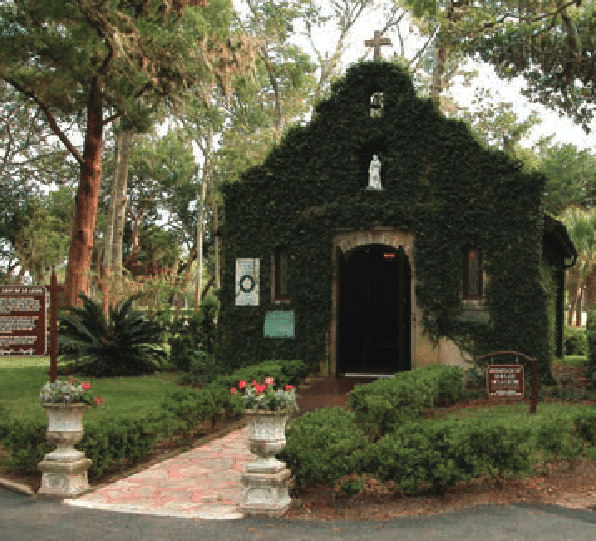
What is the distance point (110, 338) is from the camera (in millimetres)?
17406

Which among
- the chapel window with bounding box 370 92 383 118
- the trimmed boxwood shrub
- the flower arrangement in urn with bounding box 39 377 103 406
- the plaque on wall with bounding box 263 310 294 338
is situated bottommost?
the trimmed boxwood shrub

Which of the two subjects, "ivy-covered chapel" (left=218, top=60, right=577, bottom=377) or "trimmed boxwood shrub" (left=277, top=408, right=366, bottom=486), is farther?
"ivy-covered chapel" (left=218, top=60, right=577, bottom=377)

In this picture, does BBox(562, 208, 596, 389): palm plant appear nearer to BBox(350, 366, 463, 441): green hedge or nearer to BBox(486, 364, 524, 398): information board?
BBox(486, 364, 524, 398): information board

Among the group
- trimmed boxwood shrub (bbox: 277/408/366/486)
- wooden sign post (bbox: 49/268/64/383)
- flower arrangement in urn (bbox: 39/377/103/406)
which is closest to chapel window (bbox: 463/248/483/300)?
trimmed boxwood shrub (bbox: 277/408/366/486)

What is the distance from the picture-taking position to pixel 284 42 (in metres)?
34.5

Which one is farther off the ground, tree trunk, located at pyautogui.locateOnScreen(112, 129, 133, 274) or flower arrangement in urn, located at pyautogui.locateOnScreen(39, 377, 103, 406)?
tree trunk, located at pyautogui.locateOnScreen(112, 129, 133, 274)

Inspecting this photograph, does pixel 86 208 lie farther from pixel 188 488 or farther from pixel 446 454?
pixel 446 454

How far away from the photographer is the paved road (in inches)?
235

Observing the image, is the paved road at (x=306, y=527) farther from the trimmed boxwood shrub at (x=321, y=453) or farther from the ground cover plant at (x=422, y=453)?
the trimmed boxwood shrub at (x=321, y=453)

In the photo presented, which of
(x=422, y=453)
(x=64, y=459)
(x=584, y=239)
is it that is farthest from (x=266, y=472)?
(x=584, y=239)

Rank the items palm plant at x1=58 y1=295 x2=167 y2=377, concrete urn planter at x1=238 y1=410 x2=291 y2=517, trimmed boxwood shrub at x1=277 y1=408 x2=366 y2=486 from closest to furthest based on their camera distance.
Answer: concrete urn planter at x1=238 y1=410 x2=291 y2=517, trimmed boxwood shrub at x1=277 y1=408 x2=366 y2=486, palm plant at x1=58 y1=295 x2=167 y2=377

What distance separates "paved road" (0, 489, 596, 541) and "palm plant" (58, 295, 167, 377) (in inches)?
416

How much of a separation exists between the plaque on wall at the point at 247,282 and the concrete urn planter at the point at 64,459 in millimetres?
8640

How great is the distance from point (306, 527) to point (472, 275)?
980 centimetres
